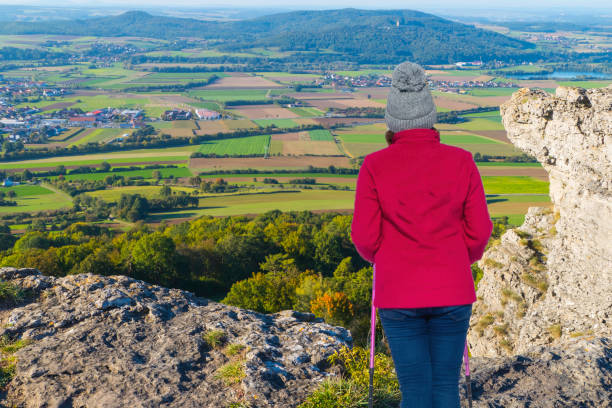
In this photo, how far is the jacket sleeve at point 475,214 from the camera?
12.4 feet

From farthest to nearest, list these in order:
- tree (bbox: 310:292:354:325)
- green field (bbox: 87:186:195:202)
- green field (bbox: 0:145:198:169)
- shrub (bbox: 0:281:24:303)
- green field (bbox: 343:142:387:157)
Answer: green field (bbox: 343:142:387:157) < green field (bbox: 0:145:198:169) < green field (bbox: 87:186:195:202) < tree (bbox: 310:292:354:325) < shrub (bbox: 0:281:24:303)

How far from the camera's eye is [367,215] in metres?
3.76

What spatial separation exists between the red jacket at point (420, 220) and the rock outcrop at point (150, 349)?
3.07m

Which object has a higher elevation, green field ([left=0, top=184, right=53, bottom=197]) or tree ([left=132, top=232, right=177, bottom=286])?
tree ([left=132, top=232, right=177, bottom=286])

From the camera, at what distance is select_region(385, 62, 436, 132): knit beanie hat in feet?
12.8

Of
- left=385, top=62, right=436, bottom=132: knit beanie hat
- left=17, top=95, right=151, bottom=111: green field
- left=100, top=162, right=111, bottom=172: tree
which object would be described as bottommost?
left=100, top=162, right=111, bottom=172: tree

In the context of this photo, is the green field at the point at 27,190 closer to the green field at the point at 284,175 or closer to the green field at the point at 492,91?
the green field at the point at 284,175

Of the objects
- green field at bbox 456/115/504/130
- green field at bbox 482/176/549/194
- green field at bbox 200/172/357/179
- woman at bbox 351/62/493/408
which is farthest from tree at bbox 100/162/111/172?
woman at bbox 351/62/493/408

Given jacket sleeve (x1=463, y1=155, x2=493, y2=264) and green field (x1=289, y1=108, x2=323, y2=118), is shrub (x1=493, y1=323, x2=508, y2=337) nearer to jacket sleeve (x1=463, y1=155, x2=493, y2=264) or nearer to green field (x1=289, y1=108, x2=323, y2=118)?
jacket sleeve (x1=463, y1=155, x2=493, y2=264)

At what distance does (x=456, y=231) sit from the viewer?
12.3 feet

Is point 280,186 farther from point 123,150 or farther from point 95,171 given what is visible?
point 123,150

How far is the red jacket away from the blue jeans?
0.50 feet

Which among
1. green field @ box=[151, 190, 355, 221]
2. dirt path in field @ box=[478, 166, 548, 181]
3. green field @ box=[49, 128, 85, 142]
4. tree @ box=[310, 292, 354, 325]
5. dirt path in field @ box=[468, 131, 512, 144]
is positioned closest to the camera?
tree @ box=[310, 292, 354, 325]

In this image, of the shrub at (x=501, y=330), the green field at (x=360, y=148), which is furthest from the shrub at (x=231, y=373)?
the green field at (x=360, y=148)
